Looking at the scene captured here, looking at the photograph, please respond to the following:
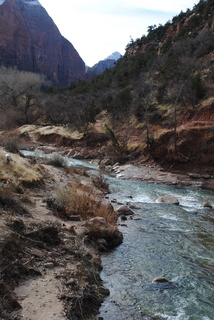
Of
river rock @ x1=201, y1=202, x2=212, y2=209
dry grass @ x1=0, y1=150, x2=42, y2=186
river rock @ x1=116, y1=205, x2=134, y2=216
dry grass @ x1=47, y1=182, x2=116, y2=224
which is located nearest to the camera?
dry grass @ x1=47, y1=182, x2=116, y2=224

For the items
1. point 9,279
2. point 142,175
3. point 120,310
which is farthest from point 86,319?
point 142,175

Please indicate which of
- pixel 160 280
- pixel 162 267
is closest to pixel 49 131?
pixel 162 267

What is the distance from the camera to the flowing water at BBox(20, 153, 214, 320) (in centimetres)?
498

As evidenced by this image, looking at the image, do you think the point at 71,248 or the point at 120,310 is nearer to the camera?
the point at 120,310

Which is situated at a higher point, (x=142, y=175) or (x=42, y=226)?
(x=42, y=226)

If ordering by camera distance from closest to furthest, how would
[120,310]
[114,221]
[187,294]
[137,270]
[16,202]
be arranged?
[120,310] → [187,294] → [137,270] → [16,202] → [114,221]

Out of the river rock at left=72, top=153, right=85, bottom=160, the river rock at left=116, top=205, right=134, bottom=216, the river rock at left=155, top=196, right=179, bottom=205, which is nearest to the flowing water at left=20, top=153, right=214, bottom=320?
the river rock at left=116, top=205, right=134, bottom=216

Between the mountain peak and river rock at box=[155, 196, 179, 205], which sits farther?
the mountain peak

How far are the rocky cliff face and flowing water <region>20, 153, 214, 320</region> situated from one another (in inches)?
3866

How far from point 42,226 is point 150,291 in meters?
2.73

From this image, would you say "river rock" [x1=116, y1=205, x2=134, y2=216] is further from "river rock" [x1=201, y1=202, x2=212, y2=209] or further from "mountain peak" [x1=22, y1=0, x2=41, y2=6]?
"mountain peak" [x1=22, y1=0, x2=41, y2=6]

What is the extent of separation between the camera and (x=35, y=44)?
380 feet

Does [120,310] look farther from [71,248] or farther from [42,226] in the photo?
[42,226]

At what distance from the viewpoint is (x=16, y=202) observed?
313 inches
